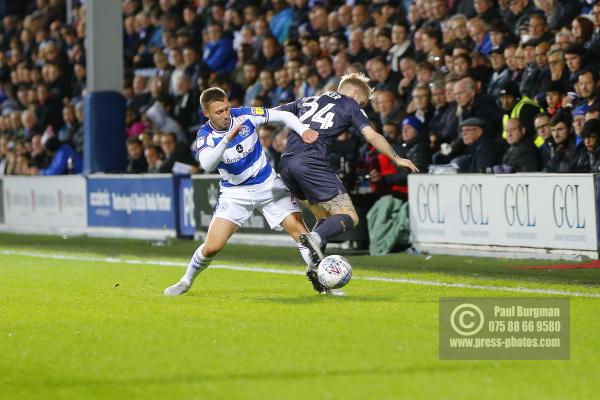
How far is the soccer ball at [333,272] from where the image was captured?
33.8 ft

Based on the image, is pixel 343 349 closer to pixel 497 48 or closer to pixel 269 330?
pixel 269 330

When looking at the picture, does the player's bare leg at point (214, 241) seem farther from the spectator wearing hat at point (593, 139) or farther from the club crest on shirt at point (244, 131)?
the spectator wearing hat at point (593, 139)

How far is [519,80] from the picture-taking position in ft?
55.3

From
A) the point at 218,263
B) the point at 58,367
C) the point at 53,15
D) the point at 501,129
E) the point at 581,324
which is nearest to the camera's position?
the point at 58,367

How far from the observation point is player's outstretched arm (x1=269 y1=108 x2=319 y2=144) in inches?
415

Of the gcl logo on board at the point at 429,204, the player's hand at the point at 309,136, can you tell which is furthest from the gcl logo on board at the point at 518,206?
the player's hand at the point at 309,136

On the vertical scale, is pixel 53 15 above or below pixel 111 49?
above

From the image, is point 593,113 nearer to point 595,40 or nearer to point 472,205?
point 595,40

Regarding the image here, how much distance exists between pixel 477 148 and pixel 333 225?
229 inches

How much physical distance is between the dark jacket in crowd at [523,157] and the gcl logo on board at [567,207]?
1.23m

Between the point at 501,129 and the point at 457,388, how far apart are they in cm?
1064

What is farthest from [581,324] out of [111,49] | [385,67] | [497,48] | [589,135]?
[111,49]

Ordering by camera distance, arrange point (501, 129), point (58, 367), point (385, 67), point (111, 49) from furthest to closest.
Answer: point (111, 49)
point (385, 67)
point (501, 129)
point (58, 367)

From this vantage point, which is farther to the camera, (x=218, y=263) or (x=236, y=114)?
(x=218, y=263)
